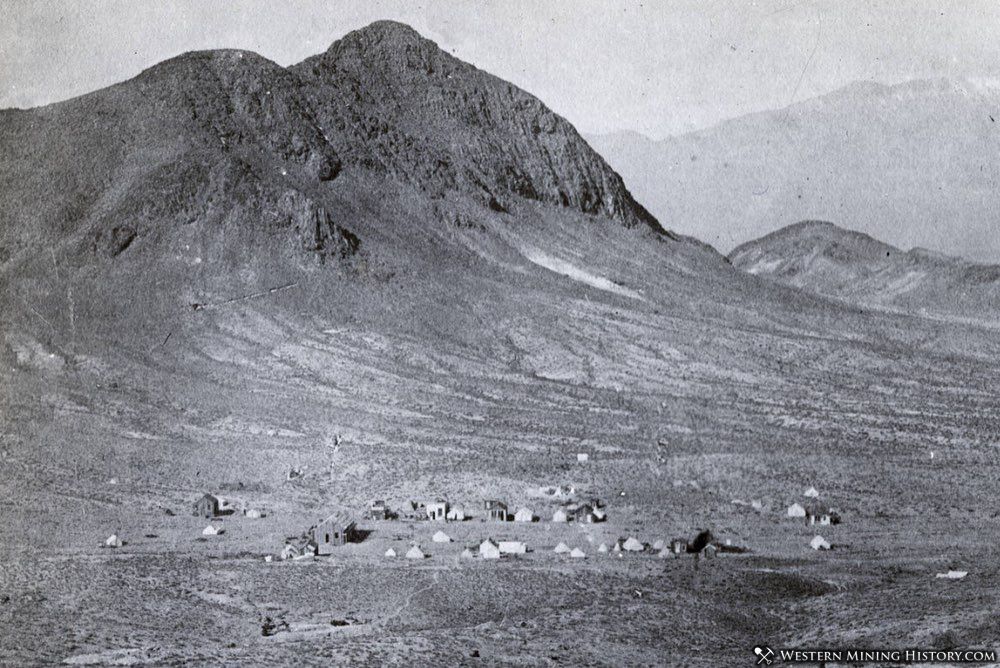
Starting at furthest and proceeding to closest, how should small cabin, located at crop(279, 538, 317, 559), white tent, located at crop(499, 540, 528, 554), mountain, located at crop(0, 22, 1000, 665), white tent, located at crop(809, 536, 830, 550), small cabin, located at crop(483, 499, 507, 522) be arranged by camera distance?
small cabin, located at crop(483, 499, 507, 522) < white tent, located at crop(809, 536, 830, 550) < white tent, located at crop(499, 540, 528, 554) < small cabin, located at crop(279, 538, 317, 559) < mountain, located at crop(0, 22, 1000, 665)

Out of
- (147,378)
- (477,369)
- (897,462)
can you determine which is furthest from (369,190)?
(897,462)

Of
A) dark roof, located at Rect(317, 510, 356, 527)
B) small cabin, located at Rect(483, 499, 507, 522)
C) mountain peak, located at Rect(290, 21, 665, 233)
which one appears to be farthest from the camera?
mountain peak, located at Rect(290, 21, 665, 233)

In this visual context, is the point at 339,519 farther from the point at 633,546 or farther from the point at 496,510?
the point at 633,546

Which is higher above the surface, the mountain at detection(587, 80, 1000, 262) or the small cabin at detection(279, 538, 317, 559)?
the mountain at detection(587, 80, 1000, 262)

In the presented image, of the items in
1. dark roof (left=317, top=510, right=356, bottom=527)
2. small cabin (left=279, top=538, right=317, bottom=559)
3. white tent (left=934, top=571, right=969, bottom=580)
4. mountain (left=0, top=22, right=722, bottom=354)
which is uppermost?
mountain (left=0, top=22, right=722, bottom=354)

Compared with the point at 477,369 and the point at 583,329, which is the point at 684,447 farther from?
the point at 583,329

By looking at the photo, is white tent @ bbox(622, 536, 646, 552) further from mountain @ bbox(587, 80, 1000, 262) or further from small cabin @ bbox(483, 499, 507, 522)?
mountain @ bbox(587, 80, 1000, 262)

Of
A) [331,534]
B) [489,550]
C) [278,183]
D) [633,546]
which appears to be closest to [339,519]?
[331,534]

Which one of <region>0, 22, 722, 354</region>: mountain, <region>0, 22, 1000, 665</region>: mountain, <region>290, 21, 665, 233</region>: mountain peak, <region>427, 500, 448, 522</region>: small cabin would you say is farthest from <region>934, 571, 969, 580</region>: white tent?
<region>290, 21, 665, 233</region>: mountain peak
